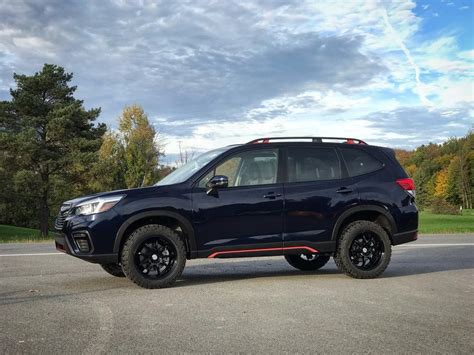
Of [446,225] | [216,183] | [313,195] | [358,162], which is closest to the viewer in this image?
[216,183]

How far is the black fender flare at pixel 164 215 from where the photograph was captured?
6.57 m

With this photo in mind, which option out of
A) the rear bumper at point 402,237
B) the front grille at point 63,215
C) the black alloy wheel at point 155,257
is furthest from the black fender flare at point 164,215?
the rear bumper at point 402,237

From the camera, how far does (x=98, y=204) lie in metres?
6.61

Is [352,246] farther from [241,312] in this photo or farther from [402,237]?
[241,312]

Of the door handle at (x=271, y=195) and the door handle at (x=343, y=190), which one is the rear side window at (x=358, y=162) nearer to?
the door handle at (x=343, y=190)

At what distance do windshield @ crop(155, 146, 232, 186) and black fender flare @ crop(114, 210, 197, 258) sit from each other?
532 mm

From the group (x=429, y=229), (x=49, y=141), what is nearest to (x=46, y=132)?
(x=49, y=141)

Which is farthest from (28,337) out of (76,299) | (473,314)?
(473,314)

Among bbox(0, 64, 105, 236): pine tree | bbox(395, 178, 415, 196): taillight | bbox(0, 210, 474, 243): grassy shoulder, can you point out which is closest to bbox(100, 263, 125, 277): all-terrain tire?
bbox(395, 178, 415, 196): taillight

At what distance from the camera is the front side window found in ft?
23.3

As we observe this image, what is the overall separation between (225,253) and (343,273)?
79.0 inches

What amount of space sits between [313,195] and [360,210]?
74 cm

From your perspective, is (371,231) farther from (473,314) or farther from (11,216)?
(11,216)

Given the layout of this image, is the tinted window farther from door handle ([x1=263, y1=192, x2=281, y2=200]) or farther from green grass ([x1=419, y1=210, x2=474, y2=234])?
green grass ([x1=419, y1=210, x2=474, y2=234])
